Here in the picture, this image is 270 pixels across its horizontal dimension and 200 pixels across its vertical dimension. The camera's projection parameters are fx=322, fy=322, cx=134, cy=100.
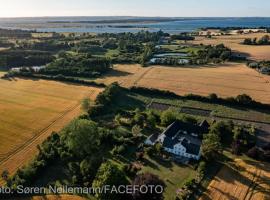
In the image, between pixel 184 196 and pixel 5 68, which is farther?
pixel 5 68

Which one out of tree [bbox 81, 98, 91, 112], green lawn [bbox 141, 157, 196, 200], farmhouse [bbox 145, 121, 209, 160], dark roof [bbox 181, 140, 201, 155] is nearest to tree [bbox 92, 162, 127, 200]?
green lawn [bbox 141, 157, 196, 200]

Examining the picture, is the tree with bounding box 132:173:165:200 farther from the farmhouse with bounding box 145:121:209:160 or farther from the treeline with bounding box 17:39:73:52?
the treeline with bounding box 17:39:73:52

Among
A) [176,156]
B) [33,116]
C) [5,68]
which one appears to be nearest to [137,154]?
[176,156]

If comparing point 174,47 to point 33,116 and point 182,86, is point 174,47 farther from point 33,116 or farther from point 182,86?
point 33,116

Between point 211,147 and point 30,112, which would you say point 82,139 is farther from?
point 30,112

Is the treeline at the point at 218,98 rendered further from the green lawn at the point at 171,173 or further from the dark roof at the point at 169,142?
the green lawn at the point at 171,173

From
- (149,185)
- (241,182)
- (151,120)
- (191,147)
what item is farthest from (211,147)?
(149,185)
